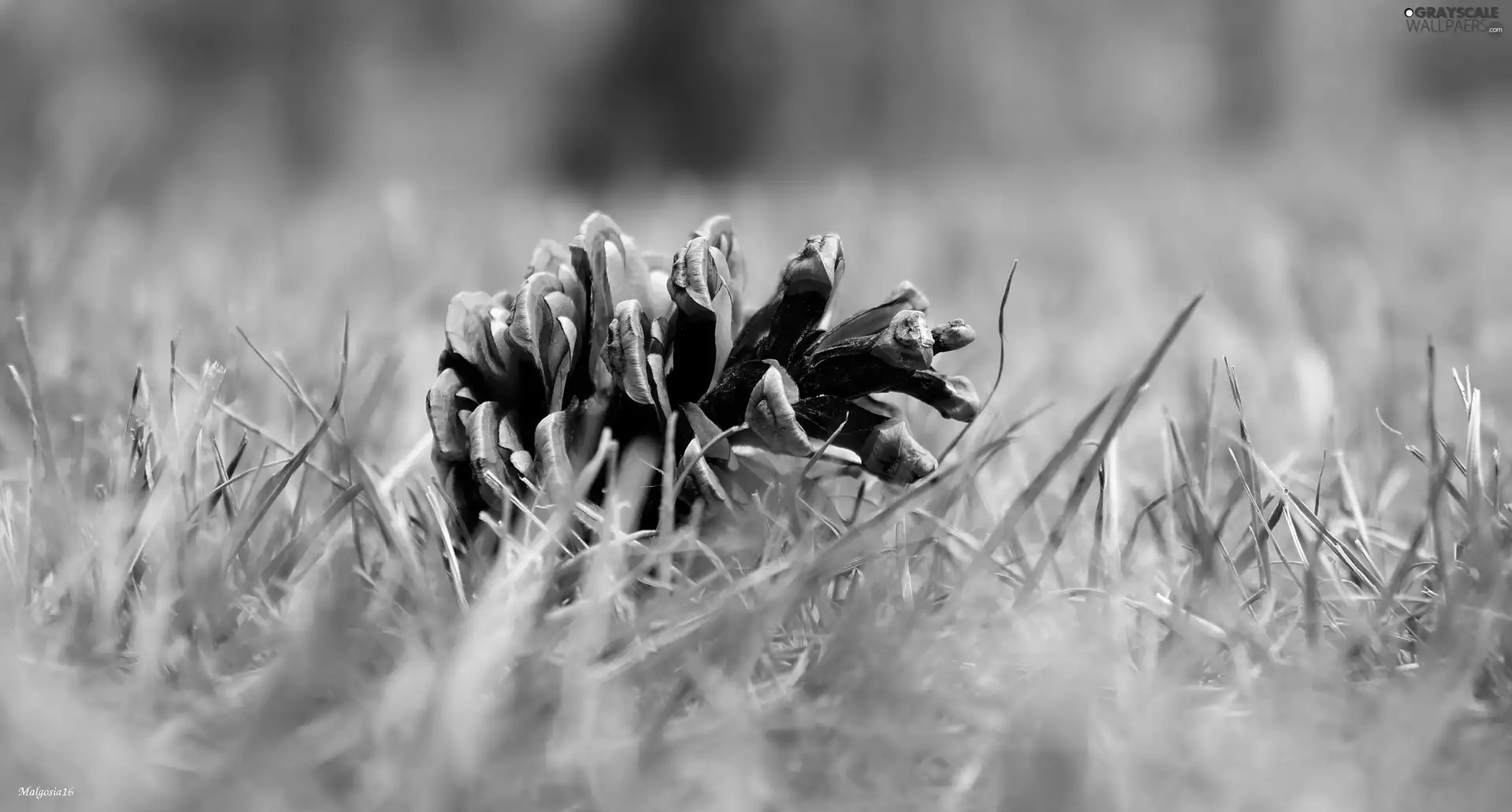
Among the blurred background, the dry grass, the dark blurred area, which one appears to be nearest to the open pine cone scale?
the dry grass

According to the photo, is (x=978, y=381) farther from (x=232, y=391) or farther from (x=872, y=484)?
(x=232, y=391)

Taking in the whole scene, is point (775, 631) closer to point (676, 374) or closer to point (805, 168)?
point (676, 374)

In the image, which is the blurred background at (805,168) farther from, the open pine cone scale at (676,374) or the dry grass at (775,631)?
the open pine cone scale at (676,374)

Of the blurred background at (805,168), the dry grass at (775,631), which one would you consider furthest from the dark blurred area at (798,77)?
the dry grass at (775,631)

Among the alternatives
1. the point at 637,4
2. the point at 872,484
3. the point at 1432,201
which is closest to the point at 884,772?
the point at 872,484

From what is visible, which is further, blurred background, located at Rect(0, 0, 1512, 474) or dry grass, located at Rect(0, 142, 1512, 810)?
blurred background, located at Rect(0, 0, 1512, 474)

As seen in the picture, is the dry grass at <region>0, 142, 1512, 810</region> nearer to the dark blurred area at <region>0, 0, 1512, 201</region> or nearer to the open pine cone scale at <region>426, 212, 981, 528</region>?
the open pine cone scale at <region>426, 212, 981, 528</region>
